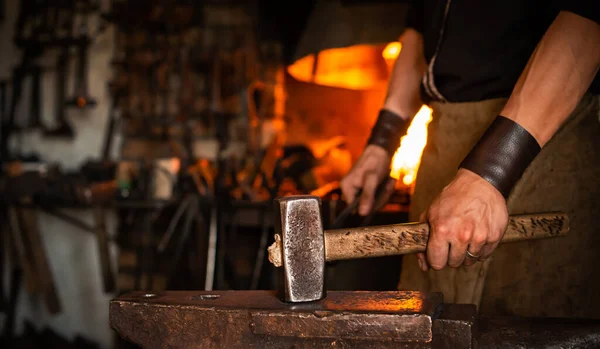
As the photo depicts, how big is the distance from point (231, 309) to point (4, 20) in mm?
4070

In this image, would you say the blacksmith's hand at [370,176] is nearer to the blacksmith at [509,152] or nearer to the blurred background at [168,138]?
the blacksmith at [509,152]

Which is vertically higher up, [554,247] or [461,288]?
[554,247]

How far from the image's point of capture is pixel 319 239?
1.08m

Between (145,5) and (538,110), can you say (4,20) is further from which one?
(538,110)

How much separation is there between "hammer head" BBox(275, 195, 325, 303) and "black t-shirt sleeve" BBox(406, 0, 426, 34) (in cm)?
85

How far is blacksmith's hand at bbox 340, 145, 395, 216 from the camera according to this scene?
1705 millimetres

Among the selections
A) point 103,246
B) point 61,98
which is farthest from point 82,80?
point 103,246

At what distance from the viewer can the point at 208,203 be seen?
9.45 feet

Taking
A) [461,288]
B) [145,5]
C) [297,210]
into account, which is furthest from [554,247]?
[145,5]

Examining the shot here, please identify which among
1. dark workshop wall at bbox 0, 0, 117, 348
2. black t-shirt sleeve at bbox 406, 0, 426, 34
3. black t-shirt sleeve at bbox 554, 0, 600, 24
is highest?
black t-shirt sleeve at bbox 406, 0, 426, 34

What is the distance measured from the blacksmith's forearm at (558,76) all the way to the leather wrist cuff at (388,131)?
55cm

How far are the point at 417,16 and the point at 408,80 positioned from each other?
19 cm

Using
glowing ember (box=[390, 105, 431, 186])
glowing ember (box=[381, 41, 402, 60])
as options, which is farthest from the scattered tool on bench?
glowing ember (box=[381, 41, 402, 60])

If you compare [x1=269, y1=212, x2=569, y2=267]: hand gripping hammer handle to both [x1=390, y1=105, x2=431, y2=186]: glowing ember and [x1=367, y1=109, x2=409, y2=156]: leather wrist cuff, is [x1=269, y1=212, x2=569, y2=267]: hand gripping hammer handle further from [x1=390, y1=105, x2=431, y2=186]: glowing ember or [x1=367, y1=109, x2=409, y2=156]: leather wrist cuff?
[x1=390, y1=105, x2=431, y2=186]: glowing ember
